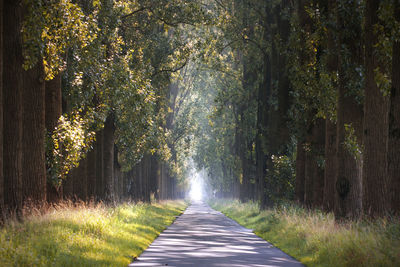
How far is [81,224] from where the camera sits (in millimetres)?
14977

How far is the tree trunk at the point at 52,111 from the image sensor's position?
18469mm

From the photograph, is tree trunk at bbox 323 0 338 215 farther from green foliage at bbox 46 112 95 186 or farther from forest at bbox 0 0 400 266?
green foliage at bbox 46 112 95 186

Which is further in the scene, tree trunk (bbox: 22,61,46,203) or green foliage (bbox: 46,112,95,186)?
green foliage (bbox: 46,112,95,186)

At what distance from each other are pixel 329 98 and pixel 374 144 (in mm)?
5081

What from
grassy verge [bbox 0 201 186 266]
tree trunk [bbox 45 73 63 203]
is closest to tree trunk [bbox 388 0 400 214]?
grassy verge [bbox 0 201 186 266]

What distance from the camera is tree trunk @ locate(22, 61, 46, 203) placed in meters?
16.3

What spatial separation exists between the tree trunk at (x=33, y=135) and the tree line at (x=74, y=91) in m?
0.03

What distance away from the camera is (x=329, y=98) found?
19.4m

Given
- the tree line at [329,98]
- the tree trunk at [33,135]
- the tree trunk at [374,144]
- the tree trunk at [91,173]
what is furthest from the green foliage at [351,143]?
the tree trunk at [91,173]

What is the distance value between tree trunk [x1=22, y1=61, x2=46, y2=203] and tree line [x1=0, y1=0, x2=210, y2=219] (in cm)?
3

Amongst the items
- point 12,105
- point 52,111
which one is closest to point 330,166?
point 52,111

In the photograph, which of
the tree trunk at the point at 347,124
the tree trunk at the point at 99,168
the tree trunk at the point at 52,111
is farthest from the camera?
the tree trunk at the point at 99,168

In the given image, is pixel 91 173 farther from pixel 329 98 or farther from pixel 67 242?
Result: pixel 67 242

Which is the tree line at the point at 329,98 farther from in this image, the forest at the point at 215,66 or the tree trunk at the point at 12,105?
the tree trunk at the point at 12,105
